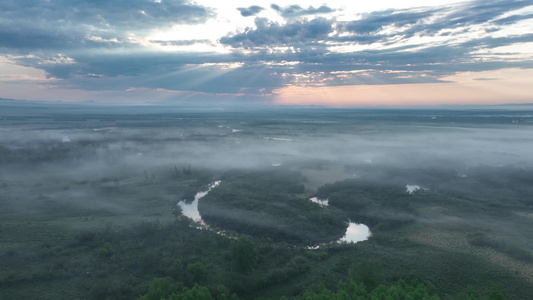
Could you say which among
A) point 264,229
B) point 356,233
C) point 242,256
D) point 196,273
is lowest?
point 356,233

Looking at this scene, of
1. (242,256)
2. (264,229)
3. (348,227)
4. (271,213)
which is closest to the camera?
(242,256)

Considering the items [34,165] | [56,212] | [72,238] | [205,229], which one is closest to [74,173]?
[34,165]

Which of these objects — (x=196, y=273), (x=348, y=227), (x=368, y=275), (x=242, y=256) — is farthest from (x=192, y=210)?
(x=368, y=275)

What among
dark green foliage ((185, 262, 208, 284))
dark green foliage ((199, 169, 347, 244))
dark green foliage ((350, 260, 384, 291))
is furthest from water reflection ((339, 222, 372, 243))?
dark green foliage ((185, 262, 208, 284))

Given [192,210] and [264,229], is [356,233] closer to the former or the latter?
[264,229]

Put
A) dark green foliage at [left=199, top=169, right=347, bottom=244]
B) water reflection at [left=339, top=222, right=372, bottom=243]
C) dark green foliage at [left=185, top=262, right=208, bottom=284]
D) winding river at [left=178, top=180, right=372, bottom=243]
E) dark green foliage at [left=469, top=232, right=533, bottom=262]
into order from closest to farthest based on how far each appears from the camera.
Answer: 1. dark green foliage at [left=185, top=262, right=208, bottom=284]
2. dark green foliage at [left=469, top=232, right=533, bottom=262]
3. water reflection at [left=339, top=222, right=372, bottom=243]
4. winding river at [left=178, top=180, right=372, bottom=243]
5. dark green foliage at [left=199, top=169, right=347, bottom=244]

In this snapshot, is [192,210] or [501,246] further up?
[501,246]

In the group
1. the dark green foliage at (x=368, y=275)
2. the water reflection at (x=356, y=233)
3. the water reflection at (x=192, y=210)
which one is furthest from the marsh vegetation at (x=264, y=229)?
the water reflection at (x=192, y=210)

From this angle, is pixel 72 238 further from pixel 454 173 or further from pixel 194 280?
pixel 454 173

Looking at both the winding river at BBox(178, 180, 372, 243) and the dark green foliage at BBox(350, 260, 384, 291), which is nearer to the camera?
the dark green foliage at BBox(350, 260, 384, 291)

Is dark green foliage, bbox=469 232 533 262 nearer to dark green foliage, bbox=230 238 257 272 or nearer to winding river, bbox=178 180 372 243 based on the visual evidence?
winding river, bbox=178 180 372 243

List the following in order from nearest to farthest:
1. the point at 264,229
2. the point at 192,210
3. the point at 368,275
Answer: the point at 368,275, the point at 264,229, the point at 192,210
